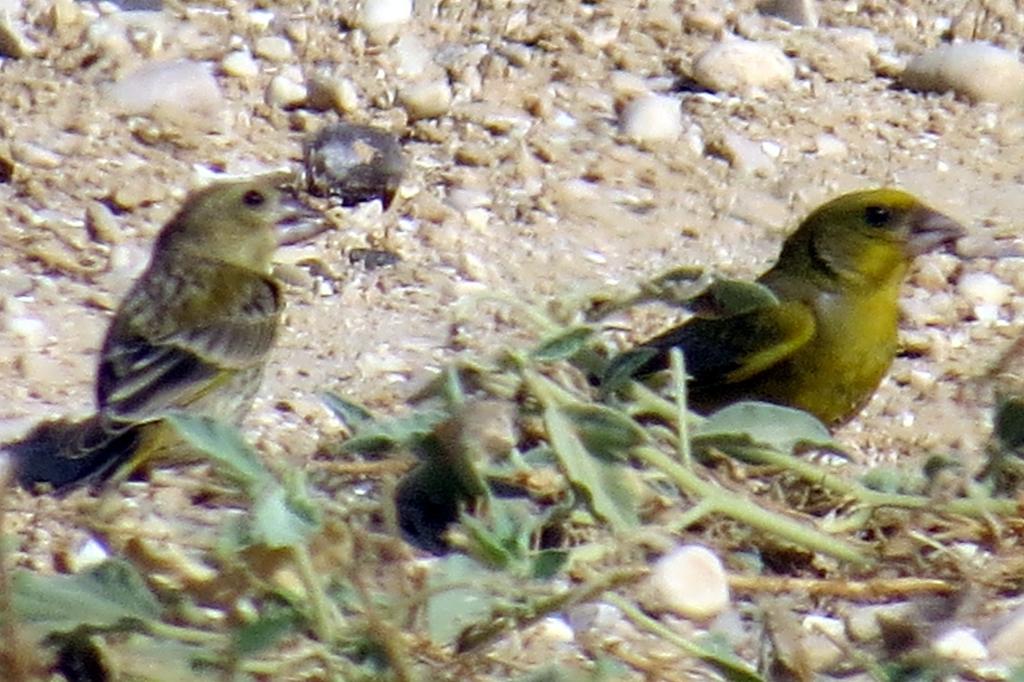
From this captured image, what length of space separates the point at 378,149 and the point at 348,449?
1816 mm

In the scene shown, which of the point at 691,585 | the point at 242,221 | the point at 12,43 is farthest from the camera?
the point at 12,43

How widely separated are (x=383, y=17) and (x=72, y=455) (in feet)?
7.39

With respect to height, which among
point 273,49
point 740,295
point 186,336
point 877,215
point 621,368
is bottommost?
point 186,336

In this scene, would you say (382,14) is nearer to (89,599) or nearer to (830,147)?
(830,147)

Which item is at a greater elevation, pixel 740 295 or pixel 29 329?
pixel 740 295

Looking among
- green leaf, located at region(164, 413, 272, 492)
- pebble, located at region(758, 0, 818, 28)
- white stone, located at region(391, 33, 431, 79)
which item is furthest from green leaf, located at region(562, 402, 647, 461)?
pebble, located at region(758, 0, 818, 28)

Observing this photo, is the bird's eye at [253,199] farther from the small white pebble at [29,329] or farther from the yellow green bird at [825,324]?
the yellow green bird at [825,324]

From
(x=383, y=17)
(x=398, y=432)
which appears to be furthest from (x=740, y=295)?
(x=383, y=17)

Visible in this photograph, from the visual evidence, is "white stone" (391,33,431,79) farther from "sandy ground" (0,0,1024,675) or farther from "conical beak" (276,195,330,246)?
"conical beak" (276,195,330,246)

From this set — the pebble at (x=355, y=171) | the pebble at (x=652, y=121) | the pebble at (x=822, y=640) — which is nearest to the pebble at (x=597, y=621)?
the pebble at (x=822, y=640)

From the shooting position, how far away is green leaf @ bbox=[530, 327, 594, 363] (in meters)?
4.13

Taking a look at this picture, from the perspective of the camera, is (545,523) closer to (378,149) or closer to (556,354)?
(556,354)

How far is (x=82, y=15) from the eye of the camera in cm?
652

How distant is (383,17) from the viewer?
6621 mm
